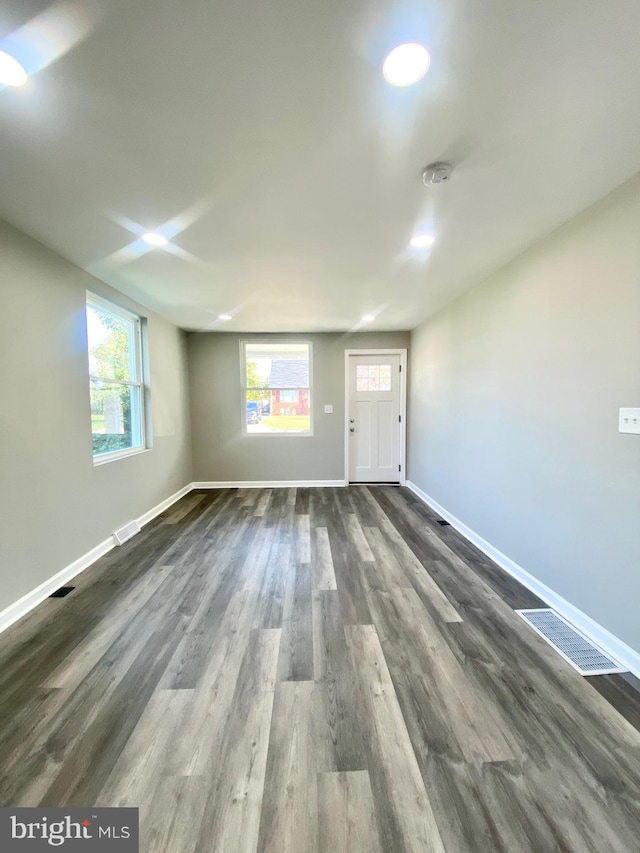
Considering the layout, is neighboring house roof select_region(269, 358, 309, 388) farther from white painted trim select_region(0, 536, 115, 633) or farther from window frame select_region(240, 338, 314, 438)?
white painted trim select_region(0, 536, 115, 633)

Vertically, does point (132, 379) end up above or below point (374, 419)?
above

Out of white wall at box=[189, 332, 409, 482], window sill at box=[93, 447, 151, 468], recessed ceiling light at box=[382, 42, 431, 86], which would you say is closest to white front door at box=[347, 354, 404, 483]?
white wall at box=[189, 332, 409, 482]

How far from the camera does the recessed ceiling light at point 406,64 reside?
1.01m

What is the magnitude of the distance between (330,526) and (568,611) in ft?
6.69

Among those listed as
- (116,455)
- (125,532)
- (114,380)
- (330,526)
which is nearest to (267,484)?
(330,526)

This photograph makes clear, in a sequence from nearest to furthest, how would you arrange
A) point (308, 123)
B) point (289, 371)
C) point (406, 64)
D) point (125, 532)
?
point (406, 64), point (308, 123), point (125, 532), point (289, 371)

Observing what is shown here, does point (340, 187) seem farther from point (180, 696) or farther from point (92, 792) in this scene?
point (92, 792)

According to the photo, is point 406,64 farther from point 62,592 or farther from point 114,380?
point 62,592

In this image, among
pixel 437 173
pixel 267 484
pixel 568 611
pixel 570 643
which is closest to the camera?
pixel 437 173

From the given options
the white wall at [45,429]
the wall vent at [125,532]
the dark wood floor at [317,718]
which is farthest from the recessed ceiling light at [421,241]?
the wall vent at [125,532]

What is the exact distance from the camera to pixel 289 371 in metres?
5.03

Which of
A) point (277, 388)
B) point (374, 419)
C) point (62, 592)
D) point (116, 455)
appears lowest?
point (62, 592)

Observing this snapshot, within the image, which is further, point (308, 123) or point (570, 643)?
point (570, 643)

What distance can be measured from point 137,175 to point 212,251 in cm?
77
